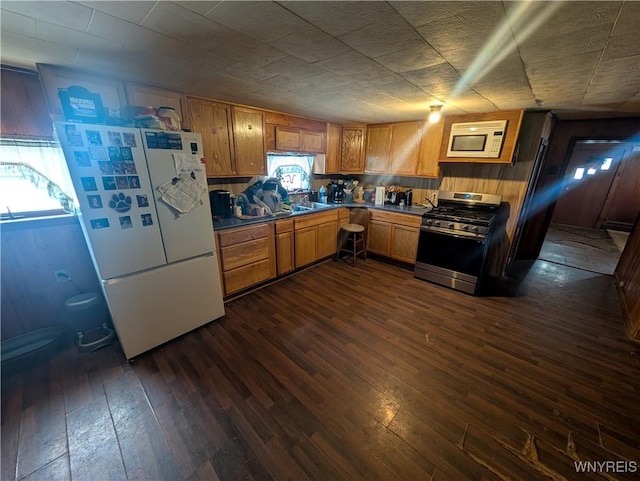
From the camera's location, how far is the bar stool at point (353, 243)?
3921 millimetres

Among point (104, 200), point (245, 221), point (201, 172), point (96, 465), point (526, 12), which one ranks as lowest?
point (96, 465)

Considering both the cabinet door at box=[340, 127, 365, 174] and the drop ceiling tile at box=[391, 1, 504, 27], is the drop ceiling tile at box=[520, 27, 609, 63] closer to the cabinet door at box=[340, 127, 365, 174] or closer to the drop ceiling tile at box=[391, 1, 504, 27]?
the drop ceiling tile at box=[391, 1, 504, 27]

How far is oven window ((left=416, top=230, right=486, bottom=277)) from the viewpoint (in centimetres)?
305

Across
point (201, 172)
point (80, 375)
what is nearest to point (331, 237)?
point (201, 172)

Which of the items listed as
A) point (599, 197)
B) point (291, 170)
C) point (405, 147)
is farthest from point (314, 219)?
point (599, 197)

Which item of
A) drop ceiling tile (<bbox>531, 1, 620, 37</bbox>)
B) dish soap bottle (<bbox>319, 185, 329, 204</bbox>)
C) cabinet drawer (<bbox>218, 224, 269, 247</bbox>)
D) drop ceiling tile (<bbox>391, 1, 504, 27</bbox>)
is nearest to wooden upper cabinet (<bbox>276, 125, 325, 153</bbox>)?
dish soap bottle (<bbox>319, 185, 329, 204</bbox>)

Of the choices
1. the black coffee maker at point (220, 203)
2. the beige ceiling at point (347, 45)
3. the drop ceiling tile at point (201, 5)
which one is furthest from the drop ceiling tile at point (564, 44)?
the black coffee maker at point (220, 203)

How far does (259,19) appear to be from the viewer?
3.74ft

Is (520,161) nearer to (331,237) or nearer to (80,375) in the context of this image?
(331,237)

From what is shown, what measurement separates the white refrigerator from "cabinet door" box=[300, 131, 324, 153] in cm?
183

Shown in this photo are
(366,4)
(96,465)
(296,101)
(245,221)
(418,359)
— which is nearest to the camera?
(366,4)

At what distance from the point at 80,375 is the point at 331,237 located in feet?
10.4

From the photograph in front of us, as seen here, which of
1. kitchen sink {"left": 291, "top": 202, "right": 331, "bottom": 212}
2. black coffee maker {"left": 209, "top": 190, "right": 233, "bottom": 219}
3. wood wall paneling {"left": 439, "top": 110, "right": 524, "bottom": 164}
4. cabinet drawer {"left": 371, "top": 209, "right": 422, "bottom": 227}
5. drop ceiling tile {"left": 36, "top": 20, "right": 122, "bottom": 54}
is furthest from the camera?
kitchen sink {"left": 291, "top": 202, "right": 331, "bottom": 212}

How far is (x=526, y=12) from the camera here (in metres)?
1.02
